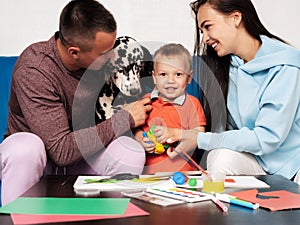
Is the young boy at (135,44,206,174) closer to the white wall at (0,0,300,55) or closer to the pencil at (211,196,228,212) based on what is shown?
the white wall at (0,0,300,55)

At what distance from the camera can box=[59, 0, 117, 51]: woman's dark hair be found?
5.72 feet

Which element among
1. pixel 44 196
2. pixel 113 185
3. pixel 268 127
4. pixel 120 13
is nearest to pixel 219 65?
pixel 268 127

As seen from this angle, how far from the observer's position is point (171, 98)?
195 cm

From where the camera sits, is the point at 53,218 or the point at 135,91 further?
the point at 135,91

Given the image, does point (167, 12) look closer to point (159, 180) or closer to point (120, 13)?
point (120, 13)

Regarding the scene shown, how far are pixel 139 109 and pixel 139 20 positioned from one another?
0.73m

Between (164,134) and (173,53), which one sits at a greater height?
(173,53)

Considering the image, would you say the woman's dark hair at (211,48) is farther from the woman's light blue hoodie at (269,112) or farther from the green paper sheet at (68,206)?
the green paper sheet at (68,206)

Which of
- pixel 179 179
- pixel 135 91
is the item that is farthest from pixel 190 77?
pixel 179 179

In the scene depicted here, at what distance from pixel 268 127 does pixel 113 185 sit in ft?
1.97

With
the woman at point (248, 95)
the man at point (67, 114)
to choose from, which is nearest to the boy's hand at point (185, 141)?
the woman at point (248, 95)

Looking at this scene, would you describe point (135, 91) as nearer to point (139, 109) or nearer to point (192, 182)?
point (139, 109)

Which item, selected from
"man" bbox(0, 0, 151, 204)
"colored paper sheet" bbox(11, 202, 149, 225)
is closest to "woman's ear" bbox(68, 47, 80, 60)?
"man" bbox(0, 0, 151, 204)

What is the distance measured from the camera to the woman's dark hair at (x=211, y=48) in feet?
6.18
